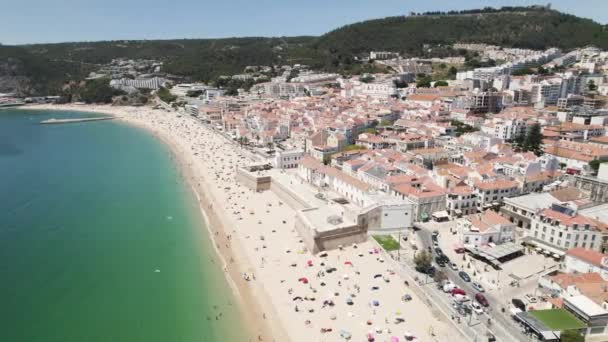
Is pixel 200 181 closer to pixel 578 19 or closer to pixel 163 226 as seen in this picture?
pixel 163 226

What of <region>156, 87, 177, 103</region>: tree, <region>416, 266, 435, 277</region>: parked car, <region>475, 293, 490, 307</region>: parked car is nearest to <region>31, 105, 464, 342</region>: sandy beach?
<region>416, 266, 435, 277</region>: parked car

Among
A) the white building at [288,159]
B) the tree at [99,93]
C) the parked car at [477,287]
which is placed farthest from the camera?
the tree at [99,93]

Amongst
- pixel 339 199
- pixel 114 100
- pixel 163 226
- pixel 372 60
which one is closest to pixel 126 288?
pixel 163 226

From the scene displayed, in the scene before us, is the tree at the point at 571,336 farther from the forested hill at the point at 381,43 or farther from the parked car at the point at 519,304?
the forested hill at the point at 381,43

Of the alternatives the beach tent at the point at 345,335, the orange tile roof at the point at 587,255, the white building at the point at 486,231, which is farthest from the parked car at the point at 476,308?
the orange tile roof at the point at 587,255

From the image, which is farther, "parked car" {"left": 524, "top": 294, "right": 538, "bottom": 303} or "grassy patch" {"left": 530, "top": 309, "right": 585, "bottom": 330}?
"parked car" {"left": 524, "top": 294, "right": 538, "bottom": 303}

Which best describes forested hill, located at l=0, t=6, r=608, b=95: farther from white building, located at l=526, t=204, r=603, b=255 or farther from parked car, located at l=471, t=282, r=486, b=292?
parked car, located at l=471, t=282, r=486, b=292

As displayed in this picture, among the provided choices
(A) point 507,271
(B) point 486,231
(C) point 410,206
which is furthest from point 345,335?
Answer: (B) point 486,231
